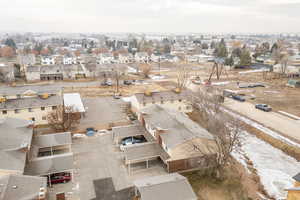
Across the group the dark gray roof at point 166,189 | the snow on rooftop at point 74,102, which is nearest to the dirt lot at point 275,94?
the dark gray roof at point 166,189

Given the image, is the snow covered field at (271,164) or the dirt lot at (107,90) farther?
the dirt lot at (107,90)

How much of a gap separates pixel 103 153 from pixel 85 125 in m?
8.32

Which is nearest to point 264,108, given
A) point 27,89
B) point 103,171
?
point 103,171

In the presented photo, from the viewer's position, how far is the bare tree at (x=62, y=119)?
2611 centimetres

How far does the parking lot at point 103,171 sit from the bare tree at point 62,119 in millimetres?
2618

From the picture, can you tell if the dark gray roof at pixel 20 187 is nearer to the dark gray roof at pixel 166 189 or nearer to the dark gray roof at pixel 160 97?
the dark gray roof at pixel 166 189

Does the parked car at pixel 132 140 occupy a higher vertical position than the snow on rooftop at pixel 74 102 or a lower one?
lower

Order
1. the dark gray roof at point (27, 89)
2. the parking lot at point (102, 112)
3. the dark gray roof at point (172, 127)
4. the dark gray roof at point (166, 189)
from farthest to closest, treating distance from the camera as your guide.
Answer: the dark gray roof at point (27, 89), the parking lot at point (102, 112), the dark gray roof at point (172, 127), the dark gray roof at point (166, 189)

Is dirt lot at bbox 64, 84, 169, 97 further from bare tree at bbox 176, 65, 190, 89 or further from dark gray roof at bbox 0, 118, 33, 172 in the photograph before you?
dark gray roof at bbox 0, 118, 33, 172

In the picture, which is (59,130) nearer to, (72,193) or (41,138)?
(41,138)

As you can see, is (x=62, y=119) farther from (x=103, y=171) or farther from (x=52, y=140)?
(x=103, y=171)

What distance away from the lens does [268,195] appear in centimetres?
1738

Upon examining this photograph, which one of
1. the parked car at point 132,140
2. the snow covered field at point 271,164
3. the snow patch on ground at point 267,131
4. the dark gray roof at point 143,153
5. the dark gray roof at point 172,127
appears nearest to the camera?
the snow covered field at point 271,164

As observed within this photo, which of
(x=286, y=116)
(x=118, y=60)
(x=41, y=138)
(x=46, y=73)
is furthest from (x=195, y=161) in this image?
(x=118, y=60)
